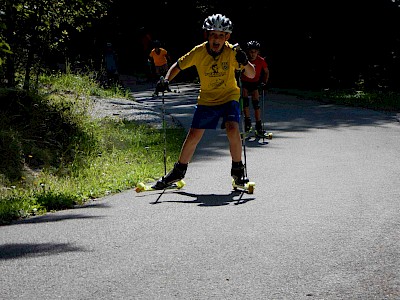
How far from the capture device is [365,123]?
56.1ft

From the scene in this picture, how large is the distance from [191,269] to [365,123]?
12.2 meters

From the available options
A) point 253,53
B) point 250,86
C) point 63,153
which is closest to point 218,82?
point 63,153

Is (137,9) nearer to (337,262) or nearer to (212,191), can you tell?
(212,191)

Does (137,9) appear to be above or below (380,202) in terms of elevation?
above

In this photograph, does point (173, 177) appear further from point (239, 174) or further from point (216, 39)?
point (216, 39)

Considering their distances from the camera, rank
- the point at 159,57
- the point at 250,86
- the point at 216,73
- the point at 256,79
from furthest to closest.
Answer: the point at 159,57, the point at 250,86, the point at 256,79, the point at 216,73

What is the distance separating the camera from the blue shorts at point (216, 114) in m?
9.02

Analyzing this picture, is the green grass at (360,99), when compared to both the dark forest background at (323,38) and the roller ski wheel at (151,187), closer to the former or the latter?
the dark forest background at (323,38)

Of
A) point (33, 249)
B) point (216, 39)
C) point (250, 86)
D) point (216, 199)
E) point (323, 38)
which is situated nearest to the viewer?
point (33, 249)

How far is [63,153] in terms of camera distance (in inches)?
470

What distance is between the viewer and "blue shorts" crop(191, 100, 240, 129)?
9023 mm

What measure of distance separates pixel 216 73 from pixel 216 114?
1.59 ft

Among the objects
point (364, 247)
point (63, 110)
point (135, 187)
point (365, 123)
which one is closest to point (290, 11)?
point (365, 123)

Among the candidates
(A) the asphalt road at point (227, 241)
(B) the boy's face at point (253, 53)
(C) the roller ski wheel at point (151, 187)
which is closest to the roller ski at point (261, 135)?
(B) the boy's face at point (253, 53)
